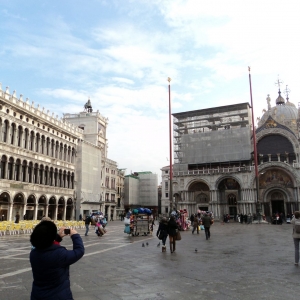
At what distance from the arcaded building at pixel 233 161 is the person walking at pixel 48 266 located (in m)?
49.5

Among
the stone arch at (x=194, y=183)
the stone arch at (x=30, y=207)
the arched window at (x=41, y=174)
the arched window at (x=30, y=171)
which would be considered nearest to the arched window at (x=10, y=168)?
the arched window at (x=30, y=171)

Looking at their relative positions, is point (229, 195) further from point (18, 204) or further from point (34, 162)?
point (18, 204)

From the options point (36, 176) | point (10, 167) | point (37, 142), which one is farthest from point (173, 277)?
point (37, 142)

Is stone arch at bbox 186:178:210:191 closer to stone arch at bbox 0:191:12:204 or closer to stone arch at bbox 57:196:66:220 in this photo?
stone arch at bbox 57:196:66:220

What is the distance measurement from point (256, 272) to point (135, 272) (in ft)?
11.1

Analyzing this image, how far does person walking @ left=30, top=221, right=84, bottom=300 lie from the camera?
130 inches

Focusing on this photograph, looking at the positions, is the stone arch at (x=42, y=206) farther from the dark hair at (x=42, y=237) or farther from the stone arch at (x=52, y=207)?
the dark hair at (x=42, y=237)

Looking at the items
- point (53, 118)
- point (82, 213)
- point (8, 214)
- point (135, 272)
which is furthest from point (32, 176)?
point (135, 272)

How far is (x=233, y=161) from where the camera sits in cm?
5800

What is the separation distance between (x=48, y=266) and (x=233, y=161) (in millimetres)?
57202

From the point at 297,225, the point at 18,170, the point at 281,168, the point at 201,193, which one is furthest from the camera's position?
the point at 201,193

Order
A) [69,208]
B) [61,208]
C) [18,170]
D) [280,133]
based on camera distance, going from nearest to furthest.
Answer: [18,170], [61,208], [69,208], [280,133]

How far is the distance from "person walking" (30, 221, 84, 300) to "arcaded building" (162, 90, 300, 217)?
162ft

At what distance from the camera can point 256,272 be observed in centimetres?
862
